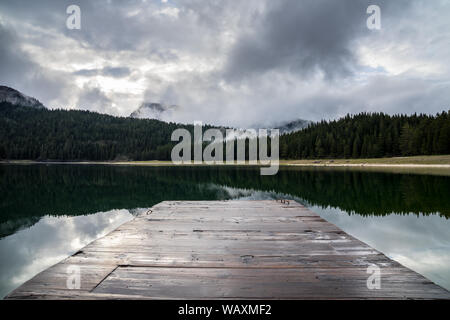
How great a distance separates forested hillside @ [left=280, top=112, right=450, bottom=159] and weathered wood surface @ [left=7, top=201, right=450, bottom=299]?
90.4 metres

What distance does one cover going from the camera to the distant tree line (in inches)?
3246

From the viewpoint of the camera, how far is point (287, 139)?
409 feet

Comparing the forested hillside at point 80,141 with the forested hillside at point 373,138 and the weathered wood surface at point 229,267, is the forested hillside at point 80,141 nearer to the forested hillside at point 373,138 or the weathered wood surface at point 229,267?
the forested hillside at point 373,138

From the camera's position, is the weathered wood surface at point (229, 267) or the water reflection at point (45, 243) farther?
the water reflection at point (45, 243)

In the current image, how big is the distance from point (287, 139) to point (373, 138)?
4020cm

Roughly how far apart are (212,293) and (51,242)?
9663mm

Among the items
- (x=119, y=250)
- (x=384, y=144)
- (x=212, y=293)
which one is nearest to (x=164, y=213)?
(x=119, y=250)

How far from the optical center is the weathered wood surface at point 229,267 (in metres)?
2.88

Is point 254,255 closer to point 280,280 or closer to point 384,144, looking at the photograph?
point 280,280
